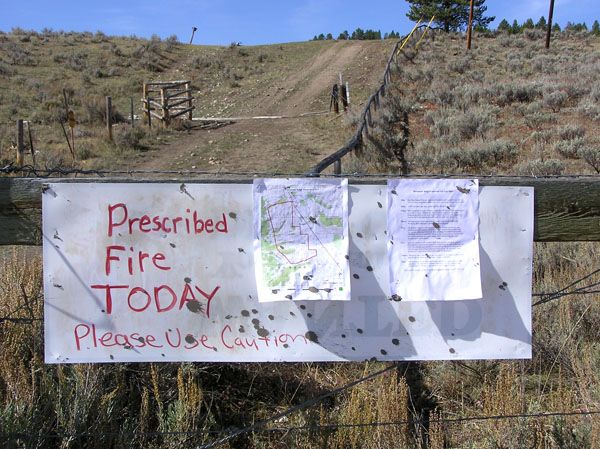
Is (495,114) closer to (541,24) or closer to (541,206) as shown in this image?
(541,206)

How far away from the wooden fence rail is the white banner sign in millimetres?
88

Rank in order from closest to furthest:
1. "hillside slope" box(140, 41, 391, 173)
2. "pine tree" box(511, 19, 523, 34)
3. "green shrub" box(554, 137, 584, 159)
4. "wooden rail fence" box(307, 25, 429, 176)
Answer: "wooden rail fence" box(307, 25, 429, 176), "green shrub" box(554, 137, 584, 159), "hillside slope" box(140, 41, 391, 173), "pine tree" box(511, 19, 523, 34)

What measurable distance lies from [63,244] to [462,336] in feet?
6.18

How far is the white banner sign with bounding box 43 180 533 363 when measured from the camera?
2.79 meters

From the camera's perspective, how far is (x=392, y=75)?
28719 millimetres

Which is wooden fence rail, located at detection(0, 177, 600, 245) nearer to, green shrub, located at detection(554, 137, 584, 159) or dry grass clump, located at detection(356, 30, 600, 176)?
dry grass clump, located at detection(356, 30, 600, 176)

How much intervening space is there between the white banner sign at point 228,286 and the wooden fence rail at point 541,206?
88 millimetres

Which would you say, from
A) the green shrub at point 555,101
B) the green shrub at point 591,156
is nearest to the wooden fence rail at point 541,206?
the green shrub at point 591,156

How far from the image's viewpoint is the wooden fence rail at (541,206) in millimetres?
2859

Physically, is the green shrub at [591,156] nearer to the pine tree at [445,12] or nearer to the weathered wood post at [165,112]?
the weathered wood post at [165,112]

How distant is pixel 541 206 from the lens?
9.57 ft

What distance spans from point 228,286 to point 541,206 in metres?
1.52

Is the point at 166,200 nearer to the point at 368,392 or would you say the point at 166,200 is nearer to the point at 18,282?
the point at 368,392

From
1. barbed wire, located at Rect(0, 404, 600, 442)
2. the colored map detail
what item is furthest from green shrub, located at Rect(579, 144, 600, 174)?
the colored map detail
